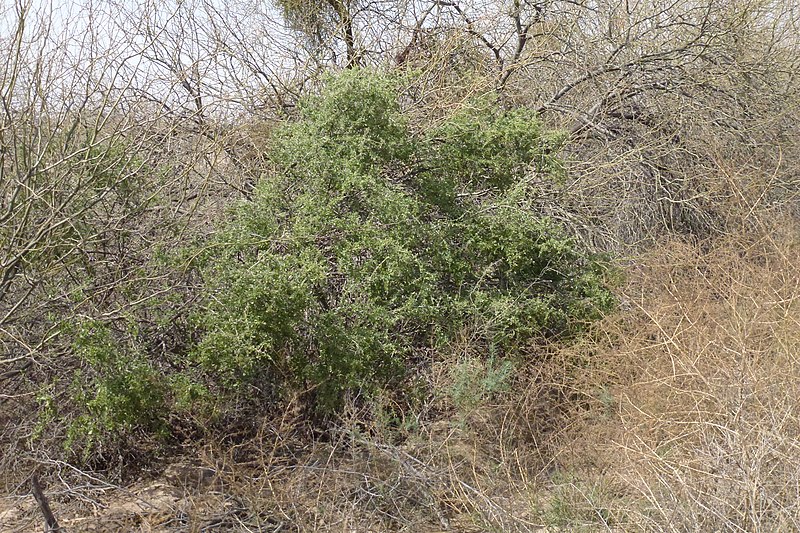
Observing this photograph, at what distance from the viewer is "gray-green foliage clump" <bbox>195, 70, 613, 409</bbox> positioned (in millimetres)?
6121

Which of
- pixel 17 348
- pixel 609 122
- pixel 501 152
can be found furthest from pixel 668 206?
pixel 17 348

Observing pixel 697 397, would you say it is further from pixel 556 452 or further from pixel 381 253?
pixel 381 253

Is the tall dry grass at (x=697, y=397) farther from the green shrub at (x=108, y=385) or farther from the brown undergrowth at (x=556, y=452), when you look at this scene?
the green shrub at (x=108, y=385)

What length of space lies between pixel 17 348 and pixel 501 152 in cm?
415

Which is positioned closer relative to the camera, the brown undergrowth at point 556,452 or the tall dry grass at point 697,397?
the tall dry grass at point 697,397

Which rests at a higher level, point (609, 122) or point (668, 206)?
point (609, 122)

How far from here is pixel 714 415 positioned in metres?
4.52

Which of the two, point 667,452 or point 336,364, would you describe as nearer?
point 667,452

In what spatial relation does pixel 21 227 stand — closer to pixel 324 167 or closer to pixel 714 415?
pixel 324 167

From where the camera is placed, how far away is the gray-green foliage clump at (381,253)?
612 cm

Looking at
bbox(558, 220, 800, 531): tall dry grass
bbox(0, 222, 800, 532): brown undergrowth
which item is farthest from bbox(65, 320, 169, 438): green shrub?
bbox(558, 220, 800, 531): tall dry grass

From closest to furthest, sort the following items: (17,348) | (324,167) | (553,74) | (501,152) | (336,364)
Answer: (17,348), (336,364), (324,167), (501,152), (553,74)

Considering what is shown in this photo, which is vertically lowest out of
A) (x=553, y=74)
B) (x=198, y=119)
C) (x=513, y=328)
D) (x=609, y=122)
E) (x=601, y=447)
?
(x=601, y=447)

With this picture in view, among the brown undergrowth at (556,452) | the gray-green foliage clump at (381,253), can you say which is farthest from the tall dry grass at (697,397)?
the gray-green foliage clump at (381,253)
